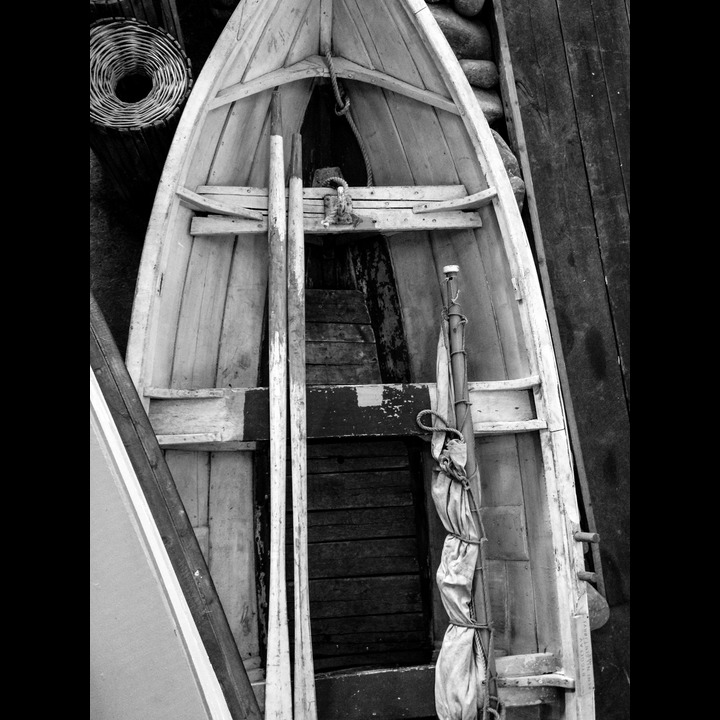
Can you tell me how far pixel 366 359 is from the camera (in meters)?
3.50

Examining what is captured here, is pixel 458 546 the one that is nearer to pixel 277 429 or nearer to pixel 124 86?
pixel 277 429

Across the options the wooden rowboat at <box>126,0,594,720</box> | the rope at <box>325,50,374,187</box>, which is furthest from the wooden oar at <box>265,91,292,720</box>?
the rope at <box>325,50,374,187</box>

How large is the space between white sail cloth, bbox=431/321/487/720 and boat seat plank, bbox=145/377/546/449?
0.10 meters

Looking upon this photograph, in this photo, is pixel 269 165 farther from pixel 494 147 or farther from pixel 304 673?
pixel 304 673

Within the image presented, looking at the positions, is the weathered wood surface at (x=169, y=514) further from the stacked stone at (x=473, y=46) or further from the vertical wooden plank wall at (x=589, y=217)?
the stacked stone at (x=473, y=46)

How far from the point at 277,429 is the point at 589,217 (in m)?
2.18

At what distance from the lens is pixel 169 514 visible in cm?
242

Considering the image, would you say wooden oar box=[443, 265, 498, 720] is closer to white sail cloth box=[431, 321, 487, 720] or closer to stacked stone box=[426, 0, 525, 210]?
white sail cloth box=[431, 321, 487, 720]

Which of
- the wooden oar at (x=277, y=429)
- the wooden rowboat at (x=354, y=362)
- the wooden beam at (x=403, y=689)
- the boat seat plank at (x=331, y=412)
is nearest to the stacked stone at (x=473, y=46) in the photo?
the wooden rowboat at (x=354, y=362)

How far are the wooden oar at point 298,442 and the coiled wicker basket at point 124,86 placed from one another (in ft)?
1.75

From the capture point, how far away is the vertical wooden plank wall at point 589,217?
3803 mm

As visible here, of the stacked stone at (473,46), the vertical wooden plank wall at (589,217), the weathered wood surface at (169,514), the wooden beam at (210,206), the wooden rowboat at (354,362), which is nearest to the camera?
the weathered wood surface at (169,514)

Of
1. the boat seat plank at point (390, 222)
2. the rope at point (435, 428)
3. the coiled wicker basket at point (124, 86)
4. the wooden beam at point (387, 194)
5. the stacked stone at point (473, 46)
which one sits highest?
the stacked stone at point (473, 46)

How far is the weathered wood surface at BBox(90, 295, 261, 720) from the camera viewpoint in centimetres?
227
